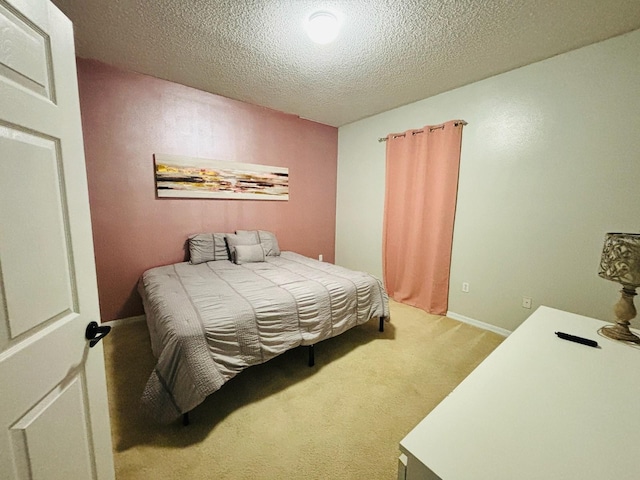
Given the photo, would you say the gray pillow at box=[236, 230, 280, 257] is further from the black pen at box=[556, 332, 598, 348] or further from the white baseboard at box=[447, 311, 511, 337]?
the black pen at box=[556, 332, 598, 348]

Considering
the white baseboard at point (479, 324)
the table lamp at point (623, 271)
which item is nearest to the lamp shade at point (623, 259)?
the table lamp at point (623, 271)

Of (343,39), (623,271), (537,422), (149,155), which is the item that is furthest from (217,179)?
(623,271)

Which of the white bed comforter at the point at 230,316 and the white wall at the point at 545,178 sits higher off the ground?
the white wall at the point at 545,178

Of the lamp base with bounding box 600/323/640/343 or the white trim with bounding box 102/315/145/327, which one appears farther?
the white trim with bounding box 102/315/145/327

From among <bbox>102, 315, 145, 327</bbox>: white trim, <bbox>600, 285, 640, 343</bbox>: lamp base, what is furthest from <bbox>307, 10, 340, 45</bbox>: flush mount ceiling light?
<bbox>102, 315, 145, 327</bbox>: white trim

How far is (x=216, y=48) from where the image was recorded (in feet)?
6.72

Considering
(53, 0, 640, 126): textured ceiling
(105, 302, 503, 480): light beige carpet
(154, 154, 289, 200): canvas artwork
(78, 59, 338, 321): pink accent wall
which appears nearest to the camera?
(105, 302, 503, 480): light beige carpet

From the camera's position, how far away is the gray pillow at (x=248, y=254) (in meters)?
2.80

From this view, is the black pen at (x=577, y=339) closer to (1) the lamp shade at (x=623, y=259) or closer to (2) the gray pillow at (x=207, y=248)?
(1) the lamp shade at (x=623, y=259)

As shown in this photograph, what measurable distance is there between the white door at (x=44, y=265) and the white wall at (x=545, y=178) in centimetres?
300

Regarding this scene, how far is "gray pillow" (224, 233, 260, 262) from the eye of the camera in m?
2.91

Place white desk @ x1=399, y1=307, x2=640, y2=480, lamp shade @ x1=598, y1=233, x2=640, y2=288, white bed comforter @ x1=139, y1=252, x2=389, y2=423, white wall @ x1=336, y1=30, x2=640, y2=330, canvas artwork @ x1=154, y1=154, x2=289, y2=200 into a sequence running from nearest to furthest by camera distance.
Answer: white desk @ x1=399, y1=307, x2=640, y2=480 < lamp shade @ x1=598, y1=233, x2=640, y2=288 < white bed comforter @ x1=139, y1=252, x2=389, y2=423 < white wall @ x1=336, y1=30, x2=640, y2=330 < canvas artwork @ x1=154, y1=154, x2=289, y2=200

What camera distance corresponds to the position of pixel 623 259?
3.62 feet

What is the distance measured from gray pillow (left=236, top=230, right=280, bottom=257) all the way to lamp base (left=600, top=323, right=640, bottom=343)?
282 centimetres
